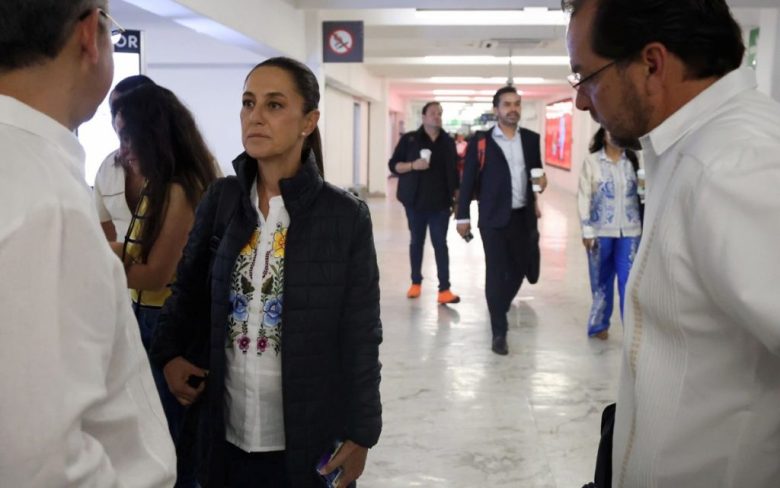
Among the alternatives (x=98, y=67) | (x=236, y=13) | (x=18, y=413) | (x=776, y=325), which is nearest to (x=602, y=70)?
(x=776, y=325)

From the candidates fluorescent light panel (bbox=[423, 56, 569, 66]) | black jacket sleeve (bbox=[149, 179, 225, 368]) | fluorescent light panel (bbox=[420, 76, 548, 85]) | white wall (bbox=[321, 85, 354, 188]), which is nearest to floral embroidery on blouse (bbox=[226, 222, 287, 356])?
black jacket sleeve (bbox=[149, 179, 225, 368])

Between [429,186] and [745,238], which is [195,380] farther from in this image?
[429,186]

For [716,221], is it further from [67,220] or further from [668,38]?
[67,220]

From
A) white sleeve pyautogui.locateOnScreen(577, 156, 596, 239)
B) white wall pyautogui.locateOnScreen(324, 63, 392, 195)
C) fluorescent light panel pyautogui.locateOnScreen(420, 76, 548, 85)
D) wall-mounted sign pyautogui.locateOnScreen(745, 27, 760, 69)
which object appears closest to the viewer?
white sleeve pyautogui.locateOnScreen(577, 156, 596, 239)

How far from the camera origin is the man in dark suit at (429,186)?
6.04 meters

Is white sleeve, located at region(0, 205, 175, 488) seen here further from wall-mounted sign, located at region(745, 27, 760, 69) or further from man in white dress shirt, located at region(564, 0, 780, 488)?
wall-mounted sign, located at region(745, 27, 760, 69)

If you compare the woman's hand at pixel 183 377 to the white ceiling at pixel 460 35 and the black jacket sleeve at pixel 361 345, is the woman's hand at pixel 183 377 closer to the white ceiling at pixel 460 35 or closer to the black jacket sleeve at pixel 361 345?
the black jacket sleeve at pixel 361 345

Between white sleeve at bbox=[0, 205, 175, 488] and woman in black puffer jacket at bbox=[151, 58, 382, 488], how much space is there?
81 centimetres

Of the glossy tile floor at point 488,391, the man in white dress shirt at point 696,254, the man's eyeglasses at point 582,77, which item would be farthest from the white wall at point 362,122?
the man in white dress shirt at point 696,254

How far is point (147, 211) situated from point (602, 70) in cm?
152

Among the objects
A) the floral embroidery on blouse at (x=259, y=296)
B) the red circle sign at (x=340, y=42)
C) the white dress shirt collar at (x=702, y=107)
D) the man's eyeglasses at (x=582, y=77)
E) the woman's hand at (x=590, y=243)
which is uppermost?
the red circle sign at (x=340, y=42)

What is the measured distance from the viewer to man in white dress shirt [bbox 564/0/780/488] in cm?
95

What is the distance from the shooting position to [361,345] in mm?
1743

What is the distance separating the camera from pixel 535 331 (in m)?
5.07
